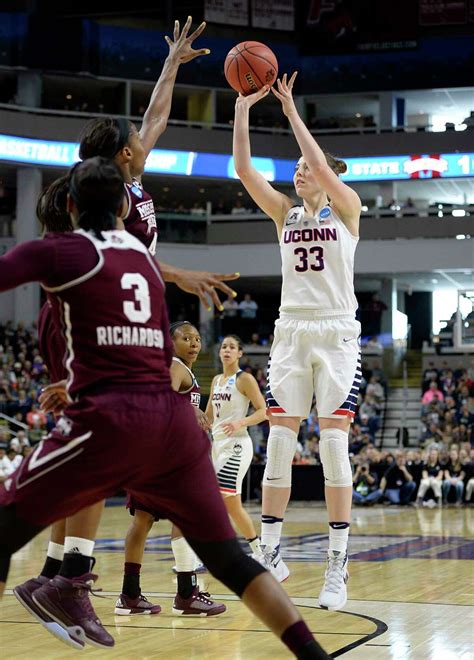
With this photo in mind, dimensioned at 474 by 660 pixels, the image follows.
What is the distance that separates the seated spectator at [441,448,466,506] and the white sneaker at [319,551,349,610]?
52.8 feet

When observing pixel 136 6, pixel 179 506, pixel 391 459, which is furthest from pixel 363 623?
pixel 136 6

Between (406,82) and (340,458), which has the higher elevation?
(406,82)

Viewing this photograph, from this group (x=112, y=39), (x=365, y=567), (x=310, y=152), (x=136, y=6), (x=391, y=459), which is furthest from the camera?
(x=136, y=6)

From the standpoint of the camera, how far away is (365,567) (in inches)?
374

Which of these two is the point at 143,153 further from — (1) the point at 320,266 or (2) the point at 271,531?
(2) the point at 271,531

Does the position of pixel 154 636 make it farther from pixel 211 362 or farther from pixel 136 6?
pixel 136 6

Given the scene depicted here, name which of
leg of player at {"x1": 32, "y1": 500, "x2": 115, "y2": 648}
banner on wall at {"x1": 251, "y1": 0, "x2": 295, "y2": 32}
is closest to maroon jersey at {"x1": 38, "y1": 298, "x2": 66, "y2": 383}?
leg of player at {"x1": 32, "y1": 500, "x2": 115, "y2": 648}

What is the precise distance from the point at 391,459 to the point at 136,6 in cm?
2466

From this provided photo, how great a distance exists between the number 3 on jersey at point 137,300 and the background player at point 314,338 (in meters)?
2.85

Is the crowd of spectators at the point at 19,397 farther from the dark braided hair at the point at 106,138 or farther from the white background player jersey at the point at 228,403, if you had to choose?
the dark braided hair at the point at 106,138

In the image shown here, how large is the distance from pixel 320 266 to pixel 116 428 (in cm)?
322

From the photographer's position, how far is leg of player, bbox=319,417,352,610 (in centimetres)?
639

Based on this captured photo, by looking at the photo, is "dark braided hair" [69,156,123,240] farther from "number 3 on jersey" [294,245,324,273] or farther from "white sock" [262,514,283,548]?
"white sock" [262,514,283,548]

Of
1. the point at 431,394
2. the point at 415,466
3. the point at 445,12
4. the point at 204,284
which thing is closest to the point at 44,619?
the point at 204,284
